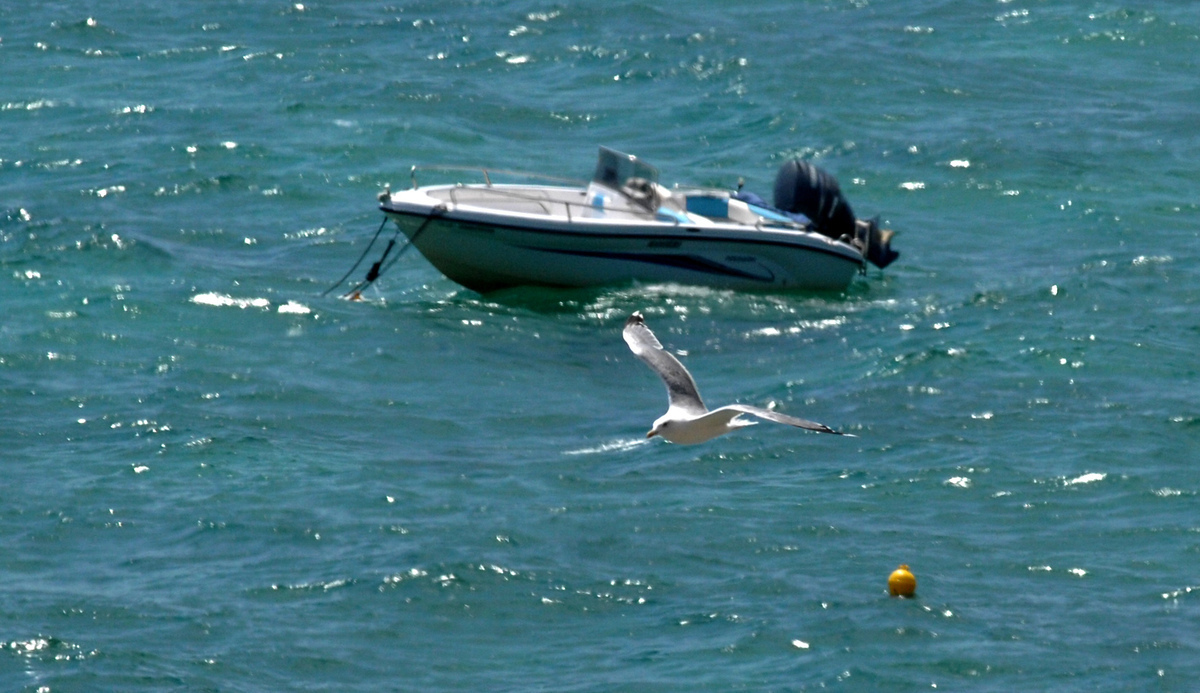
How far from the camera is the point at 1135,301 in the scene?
2055 centimetres

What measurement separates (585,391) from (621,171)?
3922 mm

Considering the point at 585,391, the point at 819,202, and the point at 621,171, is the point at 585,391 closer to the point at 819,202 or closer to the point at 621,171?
the point at 621,171

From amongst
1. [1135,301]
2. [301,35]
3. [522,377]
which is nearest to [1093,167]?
[1135,301]

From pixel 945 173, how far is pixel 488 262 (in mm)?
7976

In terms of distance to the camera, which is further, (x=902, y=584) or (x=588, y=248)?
(x=588, y=248)

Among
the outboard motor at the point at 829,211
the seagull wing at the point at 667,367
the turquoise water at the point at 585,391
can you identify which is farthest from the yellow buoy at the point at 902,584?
the outboard motor at the point at 829,211

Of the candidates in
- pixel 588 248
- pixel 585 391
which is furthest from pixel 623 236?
pixel 585 391

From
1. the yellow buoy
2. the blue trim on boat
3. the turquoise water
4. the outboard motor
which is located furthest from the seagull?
the outboard motor

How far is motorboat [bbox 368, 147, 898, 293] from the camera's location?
20344mm

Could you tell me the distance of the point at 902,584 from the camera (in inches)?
516

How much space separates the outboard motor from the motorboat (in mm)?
15

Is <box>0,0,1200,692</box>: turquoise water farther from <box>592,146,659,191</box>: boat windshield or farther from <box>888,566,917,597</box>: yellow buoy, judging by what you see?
<box>592,146,659,191</box>: boat windshield

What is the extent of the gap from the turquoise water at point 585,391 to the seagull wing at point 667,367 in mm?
1645

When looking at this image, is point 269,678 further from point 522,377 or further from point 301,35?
point 301,35
